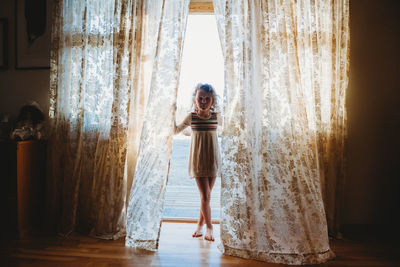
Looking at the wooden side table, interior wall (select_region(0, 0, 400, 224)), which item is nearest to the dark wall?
interior wall (select_region(0, 0, 400, 224))

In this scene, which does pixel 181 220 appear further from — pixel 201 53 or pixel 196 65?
pixel 201 53

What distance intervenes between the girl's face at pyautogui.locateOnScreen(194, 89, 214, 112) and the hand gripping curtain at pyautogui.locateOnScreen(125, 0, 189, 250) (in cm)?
21

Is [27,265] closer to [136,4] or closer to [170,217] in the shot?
[170,217]

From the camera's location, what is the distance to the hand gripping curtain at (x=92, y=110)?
7.11 feet

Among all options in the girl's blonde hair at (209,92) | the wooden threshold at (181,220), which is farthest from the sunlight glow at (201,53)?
the wooden threshold at (181,220)

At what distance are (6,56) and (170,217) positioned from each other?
7.81 feet

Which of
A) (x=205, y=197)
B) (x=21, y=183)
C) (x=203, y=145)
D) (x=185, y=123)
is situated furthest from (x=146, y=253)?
(x=21, y=183)

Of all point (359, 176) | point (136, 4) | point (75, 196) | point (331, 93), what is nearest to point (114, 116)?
point (75, 196)

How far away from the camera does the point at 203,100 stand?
6.99ft

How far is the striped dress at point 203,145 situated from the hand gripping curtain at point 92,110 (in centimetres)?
50

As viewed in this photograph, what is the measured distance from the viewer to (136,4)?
7.07 feet

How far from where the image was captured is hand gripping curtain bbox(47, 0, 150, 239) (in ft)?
7.11

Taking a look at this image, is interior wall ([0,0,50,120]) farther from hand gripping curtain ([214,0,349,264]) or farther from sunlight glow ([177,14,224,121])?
hand gripping curtain ([214,0,349,264])

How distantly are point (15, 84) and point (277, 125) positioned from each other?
2.63m
